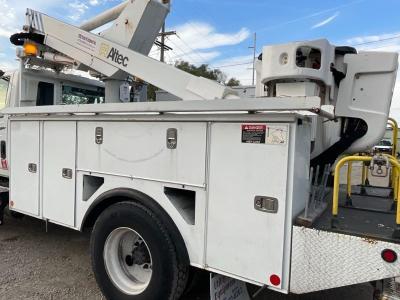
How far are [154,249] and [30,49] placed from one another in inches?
131

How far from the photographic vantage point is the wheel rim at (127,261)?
3301 mm

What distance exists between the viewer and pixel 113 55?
165 inches

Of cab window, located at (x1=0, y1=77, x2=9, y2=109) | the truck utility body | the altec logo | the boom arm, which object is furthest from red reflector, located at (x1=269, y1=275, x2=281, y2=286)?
cab window, located at (x1=0, y1=77, x2=9, y2=109)

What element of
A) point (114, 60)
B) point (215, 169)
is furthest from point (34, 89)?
point (215, 169)

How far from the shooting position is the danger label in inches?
98.5

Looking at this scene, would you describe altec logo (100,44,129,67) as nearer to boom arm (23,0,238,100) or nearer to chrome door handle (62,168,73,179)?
boom arm (23,0,238,100)

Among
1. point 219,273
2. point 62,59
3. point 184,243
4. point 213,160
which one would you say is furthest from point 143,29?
point 219,273

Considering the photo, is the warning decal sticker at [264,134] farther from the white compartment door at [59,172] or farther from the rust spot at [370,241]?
the white compartment door at [59,172]

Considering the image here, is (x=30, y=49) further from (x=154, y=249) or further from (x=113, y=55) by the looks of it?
(x=154, y=249)

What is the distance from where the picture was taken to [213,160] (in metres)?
2.74

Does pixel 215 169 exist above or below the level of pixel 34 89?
below

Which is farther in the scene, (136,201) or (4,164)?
(4,164)

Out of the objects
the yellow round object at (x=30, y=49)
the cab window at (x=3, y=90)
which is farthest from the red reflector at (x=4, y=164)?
the yellow round object at (x=30, y=49)

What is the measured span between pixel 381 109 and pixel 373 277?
62.1 inches
